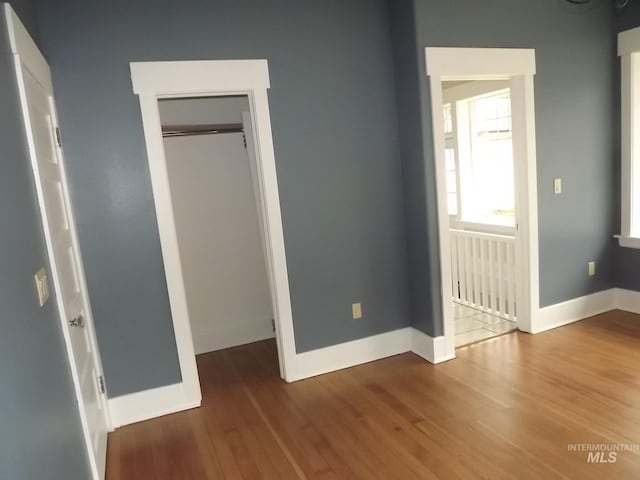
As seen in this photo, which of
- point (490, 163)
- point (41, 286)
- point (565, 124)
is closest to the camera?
point (41, 286)

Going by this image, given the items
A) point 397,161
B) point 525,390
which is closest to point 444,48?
point 397,161

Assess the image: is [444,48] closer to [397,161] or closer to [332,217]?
[397,161]

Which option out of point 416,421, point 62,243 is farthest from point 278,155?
point 416,421

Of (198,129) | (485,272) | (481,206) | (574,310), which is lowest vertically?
(574,310)

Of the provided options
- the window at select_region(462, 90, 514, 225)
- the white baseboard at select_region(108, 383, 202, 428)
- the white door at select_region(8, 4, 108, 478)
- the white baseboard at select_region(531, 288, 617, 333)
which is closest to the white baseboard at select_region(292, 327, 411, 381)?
the white baseboard at select_region(108, 383, 202, 428)

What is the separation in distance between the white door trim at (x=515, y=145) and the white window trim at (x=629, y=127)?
2.83 feet

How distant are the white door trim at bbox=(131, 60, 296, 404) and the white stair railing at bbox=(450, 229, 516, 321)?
1885mm

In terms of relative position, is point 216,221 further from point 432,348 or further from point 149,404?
point 432,348

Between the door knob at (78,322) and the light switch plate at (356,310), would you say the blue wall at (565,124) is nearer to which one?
the light switch plate at (356,310)

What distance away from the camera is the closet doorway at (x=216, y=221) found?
3.54 meters

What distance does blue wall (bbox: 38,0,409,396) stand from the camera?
2.54m

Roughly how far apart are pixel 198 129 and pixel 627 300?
12.6ft

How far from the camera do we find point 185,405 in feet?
9.43

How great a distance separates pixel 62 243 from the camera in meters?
2.17
